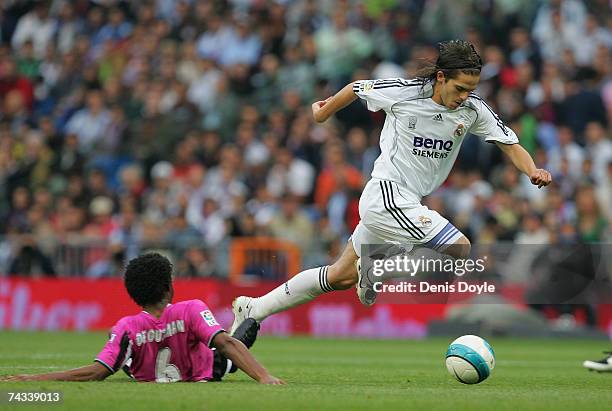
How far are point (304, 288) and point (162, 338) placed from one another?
6.32ft

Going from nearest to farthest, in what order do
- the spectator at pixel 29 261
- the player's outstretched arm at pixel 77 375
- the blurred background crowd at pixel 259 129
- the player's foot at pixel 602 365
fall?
1. the player's outstretched arm at pixel 77 375
2. the player's foot at pixel 602 365
3. the blurred background crowd at pixel 259 129
4. the spectator at pixel 29 261

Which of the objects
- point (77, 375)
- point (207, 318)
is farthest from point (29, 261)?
point (207, 318)

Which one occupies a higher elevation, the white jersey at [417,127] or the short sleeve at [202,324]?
the white jersey at [417,127]

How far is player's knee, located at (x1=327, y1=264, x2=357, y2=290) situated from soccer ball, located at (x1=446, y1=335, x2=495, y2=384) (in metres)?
1.20

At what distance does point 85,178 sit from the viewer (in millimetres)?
A: 21812

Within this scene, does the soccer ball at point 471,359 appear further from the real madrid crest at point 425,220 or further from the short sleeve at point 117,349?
the short sleeve at point 117,349

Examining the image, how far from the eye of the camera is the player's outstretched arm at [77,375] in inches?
326

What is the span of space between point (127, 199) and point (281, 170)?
2.53 m

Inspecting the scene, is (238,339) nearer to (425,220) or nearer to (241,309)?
(241,309)

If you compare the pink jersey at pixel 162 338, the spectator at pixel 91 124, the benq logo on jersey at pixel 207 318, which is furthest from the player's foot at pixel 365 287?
the spectator at pixel 91 124

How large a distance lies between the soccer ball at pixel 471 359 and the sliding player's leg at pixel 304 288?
1.25 metres

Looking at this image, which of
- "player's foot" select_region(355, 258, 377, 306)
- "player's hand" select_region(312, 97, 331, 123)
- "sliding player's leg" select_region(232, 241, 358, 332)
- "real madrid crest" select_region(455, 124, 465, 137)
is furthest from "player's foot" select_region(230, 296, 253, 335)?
"real madrid crest" select_region(455, 124, 465, 137)

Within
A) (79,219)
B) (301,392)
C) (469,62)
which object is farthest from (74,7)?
(301,392)

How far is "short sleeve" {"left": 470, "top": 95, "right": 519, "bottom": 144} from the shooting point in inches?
398
